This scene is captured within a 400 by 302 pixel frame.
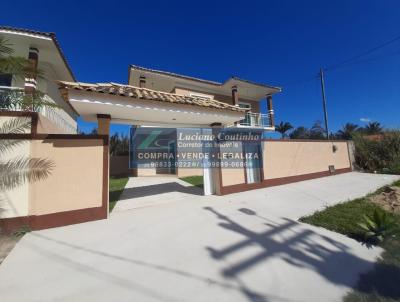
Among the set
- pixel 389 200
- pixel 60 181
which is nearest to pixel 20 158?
pixel 60 181

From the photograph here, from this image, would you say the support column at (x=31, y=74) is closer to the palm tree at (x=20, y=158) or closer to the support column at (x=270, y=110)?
the palm tree at (x=20, y=158)

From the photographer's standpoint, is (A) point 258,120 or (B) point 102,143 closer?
(B) point 102,143

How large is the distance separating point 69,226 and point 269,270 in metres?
4.73

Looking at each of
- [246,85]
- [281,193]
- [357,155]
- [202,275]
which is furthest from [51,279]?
[357,155]

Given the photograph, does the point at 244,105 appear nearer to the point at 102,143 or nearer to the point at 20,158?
the point at 102,143

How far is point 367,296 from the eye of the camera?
252cm

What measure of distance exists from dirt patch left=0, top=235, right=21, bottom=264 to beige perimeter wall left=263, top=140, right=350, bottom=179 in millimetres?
8824

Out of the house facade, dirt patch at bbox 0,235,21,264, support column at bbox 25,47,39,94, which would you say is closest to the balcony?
the house facade

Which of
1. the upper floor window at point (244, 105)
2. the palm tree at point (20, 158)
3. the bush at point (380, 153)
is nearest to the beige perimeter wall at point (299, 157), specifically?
the bush at point (380, 153)

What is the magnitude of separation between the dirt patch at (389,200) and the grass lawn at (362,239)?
308 millimetres

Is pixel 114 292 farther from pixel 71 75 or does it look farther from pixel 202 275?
pixel 71 75

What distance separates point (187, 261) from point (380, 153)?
17444 millimetres

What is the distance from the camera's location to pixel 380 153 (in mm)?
14688

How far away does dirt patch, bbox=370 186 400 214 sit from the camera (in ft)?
19.8
